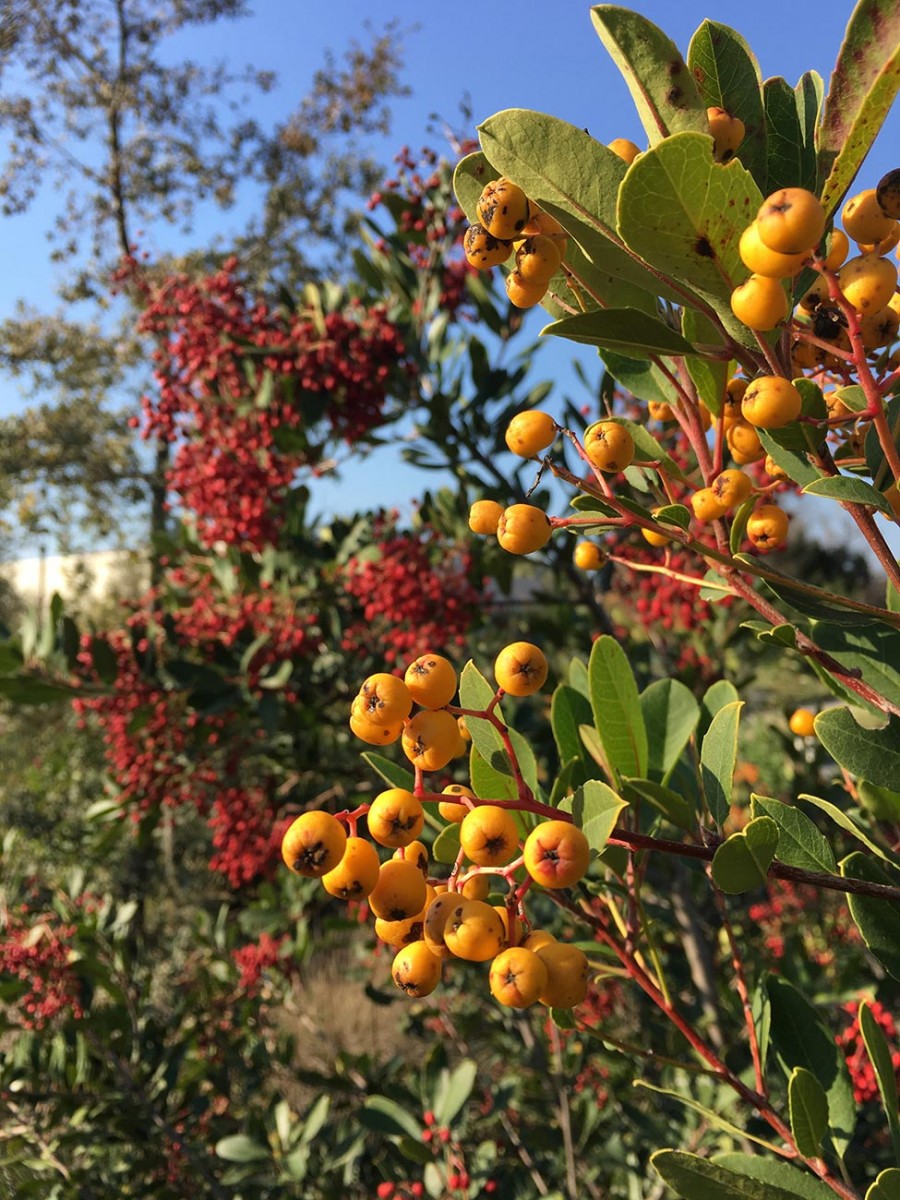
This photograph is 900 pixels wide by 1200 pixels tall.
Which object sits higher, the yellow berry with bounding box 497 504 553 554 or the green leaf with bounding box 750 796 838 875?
the yellow berry with bounding box 497 504 553 554

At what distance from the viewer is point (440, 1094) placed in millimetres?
2109

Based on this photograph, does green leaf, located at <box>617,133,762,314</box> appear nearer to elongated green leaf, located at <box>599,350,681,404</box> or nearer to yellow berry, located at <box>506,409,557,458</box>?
yellow berry, located at <box>506,409,557,458</box>

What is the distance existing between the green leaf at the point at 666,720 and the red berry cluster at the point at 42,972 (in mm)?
1917

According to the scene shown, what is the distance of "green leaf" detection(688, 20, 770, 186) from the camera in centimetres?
70

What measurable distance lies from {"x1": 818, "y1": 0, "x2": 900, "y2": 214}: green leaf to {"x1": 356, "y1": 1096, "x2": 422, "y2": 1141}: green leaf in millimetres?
2176

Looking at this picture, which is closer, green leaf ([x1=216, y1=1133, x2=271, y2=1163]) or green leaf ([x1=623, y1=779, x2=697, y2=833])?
green leaf ([x1=623, y1=779, x2=697, y2=833])

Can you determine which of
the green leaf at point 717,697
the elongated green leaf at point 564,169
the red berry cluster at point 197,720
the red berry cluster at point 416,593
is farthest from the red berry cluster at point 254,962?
the elongated green leaf at point 564,169

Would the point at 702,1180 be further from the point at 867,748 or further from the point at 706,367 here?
the point at 706,367

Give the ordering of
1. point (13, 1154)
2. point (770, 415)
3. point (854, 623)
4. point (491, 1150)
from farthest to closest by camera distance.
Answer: point (491, 1150) → point (13, 1154) → point (854, 623) → point (770, 415)

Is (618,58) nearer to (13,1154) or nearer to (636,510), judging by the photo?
(636,510)

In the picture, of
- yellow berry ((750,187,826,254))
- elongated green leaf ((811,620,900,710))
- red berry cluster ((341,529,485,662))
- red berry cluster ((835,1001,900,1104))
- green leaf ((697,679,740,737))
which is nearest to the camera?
yellow berry ((750,187,826,254))

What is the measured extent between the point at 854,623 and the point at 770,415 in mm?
256

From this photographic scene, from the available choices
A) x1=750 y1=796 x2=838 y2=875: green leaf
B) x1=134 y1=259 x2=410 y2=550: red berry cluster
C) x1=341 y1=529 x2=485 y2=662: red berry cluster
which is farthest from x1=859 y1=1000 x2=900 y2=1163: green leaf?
x1=134 y1=259 x2=410 y2=550: red berry cluster

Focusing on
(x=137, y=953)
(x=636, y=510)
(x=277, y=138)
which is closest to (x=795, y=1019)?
(x=636, y=510)
